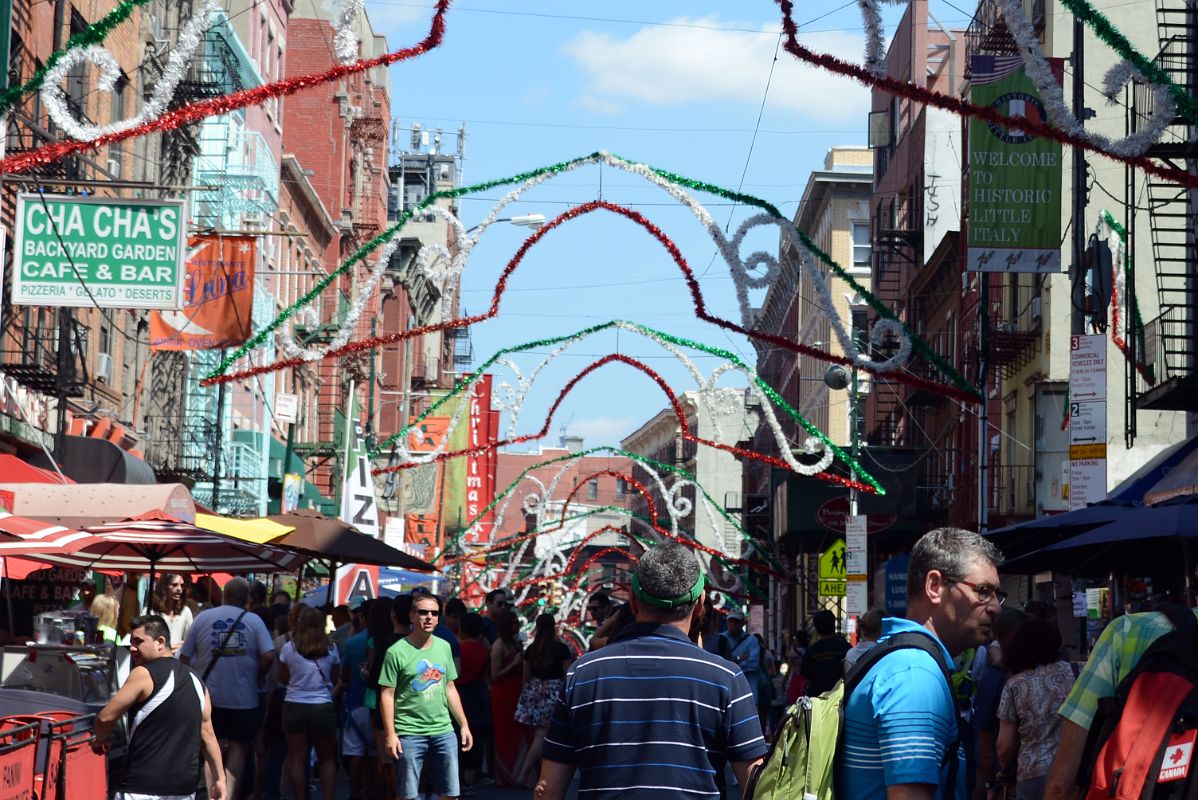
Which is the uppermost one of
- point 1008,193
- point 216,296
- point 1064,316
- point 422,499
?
point 1008,193

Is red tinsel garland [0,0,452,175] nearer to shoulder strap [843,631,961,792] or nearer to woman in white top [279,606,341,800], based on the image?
woman in white top [279,606,341,800]

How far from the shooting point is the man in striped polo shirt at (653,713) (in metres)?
6.46

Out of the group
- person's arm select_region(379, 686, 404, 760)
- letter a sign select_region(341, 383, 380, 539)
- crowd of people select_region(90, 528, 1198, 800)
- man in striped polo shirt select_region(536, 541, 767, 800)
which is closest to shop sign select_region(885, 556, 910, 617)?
crowd of people select_region(90, 528, 1198, 800)

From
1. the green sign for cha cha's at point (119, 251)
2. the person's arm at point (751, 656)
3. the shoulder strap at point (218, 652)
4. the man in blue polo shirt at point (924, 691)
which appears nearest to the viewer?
the man in blue polo shirt at point (924, 691)

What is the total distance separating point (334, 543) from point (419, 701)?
591 centimetres

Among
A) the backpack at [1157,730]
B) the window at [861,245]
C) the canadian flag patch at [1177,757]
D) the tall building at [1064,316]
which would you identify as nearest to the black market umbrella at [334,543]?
the tall building at [1064,316]

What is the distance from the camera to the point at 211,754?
10977mm

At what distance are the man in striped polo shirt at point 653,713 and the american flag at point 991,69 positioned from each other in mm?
19809

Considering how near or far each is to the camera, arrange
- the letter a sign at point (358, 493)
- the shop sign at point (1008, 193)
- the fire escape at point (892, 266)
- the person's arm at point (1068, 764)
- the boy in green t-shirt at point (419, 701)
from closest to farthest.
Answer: the person's arm at point (1068, 764)
the boy in green t-shirt at point (419, 701)
the shop sign at point (1008, 193)
the letter a sign at point (358, 493)
the fire escape at point (892, 266)

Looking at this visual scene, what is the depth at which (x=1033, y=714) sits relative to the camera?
1045 centimetres

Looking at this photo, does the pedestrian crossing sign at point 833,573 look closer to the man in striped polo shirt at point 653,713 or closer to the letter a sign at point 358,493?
the letter a sign at point 358,493

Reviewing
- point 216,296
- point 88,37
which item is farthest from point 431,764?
point 216,296

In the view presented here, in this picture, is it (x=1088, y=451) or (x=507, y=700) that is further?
(x=1088, y=451)

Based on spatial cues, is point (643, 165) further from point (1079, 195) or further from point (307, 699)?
point (1079, 195)
